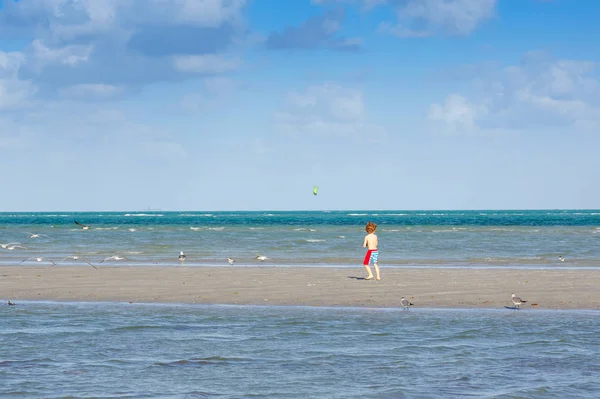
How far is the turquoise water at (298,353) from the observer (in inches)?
389

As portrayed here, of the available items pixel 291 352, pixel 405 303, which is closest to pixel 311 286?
pixel 405 303

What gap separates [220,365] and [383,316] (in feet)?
18.3

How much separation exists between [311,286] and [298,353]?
31.2 feet

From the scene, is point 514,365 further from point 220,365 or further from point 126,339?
point 126,339

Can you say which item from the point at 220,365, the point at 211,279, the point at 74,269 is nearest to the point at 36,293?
the point at 211,279

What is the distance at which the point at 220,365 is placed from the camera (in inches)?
442

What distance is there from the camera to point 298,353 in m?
12.1

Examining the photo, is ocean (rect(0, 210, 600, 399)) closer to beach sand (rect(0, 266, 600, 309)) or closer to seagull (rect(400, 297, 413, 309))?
seagull (rect(400, 297, 413, 309))

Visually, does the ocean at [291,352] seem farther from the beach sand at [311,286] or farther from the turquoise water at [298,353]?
the beach sand at [311,286]

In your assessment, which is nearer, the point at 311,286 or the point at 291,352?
the point at 291,352

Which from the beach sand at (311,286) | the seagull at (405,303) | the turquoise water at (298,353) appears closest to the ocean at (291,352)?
the turquoise water at (298,353)

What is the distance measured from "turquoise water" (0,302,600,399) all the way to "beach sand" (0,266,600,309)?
1.75 m

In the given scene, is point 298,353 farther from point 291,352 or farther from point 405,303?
point 405,303

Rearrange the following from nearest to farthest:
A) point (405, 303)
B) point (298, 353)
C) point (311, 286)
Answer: point (298, 353), point (405, 303), point (311, 286)
